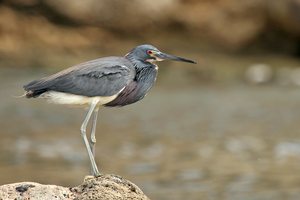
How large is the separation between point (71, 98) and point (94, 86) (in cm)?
27

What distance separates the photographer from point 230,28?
28125 mm

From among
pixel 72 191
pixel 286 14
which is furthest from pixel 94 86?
pixel 286 14

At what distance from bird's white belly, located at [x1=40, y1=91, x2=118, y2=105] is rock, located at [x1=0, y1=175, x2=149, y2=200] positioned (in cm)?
92

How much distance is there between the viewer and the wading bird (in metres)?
8.27

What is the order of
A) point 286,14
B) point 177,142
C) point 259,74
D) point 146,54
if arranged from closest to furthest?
point 146,54 < point 177,142 < point 259,74 < point 286,14

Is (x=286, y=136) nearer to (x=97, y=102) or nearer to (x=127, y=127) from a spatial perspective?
(x=127, y=127)

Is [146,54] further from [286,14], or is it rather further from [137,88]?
[286,14]

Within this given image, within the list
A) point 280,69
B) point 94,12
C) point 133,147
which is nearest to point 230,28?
point 280,69

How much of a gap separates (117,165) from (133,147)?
1531mm

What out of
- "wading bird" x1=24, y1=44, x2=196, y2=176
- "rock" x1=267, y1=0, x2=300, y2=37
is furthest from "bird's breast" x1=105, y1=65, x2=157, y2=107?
"rock" x1=267, y1=0, x2=300, y2=37

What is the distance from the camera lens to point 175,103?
22.4 meters

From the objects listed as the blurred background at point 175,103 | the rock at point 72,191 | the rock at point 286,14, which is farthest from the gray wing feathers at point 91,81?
the rock at point 286,14

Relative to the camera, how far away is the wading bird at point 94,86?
8273 millimetres

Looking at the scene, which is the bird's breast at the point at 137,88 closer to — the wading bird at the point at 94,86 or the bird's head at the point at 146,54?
the wading bird at the point at 94,86
